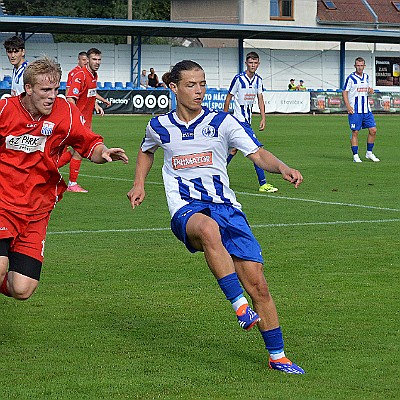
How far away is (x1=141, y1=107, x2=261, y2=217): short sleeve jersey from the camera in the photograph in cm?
641

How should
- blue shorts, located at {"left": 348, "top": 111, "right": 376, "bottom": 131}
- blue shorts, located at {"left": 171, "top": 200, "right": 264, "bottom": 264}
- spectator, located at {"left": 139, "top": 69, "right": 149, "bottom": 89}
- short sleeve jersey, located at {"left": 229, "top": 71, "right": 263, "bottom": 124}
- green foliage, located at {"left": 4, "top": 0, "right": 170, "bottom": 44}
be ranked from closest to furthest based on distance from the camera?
blue shorts, located at {"left": 171, "top": 200, "right": 264, "bottom": 264}
short sleeve jersey, located at {"left": 229, "top": 71, "right": 263, "bottom": 124}
blue shorts, located at {"left": 348, "top": 111, "right": 376, "bottom": 131}
spectator, located at {"left": 139, "top": 69, "right": 149, "bottom": 89}
green foliage, located at {"left": 4, "top": 0, "right": 170, "bottom": 44}

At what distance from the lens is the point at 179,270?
9383mm

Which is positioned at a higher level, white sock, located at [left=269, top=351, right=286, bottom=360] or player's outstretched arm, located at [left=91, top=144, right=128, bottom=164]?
player's outstretched arm, located at [left=91, top=144, right=128, bottom=164]

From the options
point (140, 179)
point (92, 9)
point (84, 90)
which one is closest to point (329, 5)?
point (92, 9)

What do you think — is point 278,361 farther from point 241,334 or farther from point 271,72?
point 271,72

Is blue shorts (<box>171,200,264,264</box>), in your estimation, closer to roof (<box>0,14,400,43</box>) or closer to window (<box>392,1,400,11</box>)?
roof (<box>0,14,400,43</box>)

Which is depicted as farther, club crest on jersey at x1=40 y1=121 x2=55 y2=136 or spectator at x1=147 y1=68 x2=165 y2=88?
spectator at x1=147 y1=68 x2=165 y2=88

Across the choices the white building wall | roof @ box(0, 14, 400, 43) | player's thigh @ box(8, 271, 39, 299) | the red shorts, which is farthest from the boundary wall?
player's thigh @ box(8, 271, 39, 299)

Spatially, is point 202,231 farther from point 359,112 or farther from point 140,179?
point 359,112

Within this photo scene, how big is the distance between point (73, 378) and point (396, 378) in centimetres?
192

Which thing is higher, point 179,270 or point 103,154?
point 103,154

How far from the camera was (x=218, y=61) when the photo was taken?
179 feet

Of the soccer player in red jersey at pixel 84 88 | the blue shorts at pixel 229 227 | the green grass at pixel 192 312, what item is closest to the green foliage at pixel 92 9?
the soccer player in red jersey at pixel 84 88

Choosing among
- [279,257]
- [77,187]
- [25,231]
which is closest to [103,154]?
[25,231]
